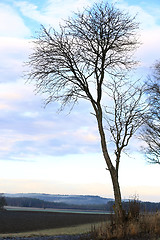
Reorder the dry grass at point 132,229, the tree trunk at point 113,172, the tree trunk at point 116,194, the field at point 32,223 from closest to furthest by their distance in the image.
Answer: the dry grass at point 132,229 → the tree trunk at point 116,194 → the tree trunk at point 113,172 → the field at point 32,223

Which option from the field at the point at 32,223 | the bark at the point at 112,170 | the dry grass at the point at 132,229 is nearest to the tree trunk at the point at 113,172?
the bark at the point at 112,170

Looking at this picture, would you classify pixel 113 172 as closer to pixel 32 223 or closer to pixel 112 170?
pixel 112 170

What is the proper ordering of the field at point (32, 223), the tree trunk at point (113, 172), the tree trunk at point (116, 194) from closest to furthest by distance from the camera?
the tree trunk at point (116, 194), the tree trunk at point (113, 172), the field at point (32, 223)

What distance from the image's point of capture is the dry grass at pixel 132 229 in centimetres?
1140

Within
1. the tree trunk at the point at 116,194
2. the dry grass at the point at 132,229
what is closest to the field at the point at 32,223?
the tree trunk at the point at 116,194

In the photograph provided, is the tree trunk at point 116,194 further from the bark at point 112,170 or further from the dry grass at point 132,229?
the dry grass at point 132,229

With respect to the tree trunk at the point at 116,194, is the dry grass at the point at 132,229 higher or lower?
lower

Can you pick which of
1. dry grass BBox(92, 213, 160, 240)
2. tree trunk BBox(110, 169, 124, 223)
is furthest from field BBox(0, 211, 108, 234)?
dry grass BBox(92, 213, 160, 240)

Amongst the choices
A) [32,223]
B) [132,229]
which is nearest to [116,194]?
[132,229]

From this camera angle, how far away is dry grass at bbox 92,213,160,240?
11395 mm

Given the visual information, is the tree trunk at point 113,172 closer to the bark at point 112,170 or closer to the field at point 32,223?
the bark at point 112,170

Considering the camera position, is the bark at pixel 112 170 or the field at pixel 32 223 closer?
the bark at pixel 112 170

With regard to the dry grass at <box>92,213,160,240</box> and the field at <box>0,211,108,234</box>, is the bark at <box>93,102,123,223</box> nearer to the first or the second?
the dry grass at <box>92,213,160,240</box>

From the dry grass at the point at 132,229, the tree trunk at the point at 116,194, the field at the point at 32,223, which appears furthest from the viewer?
the field at the point at 32,223
